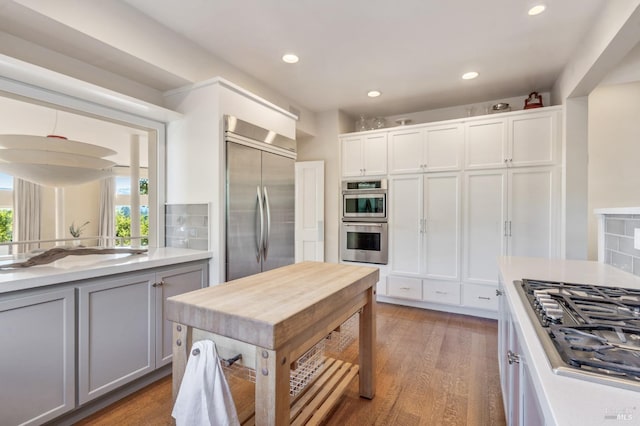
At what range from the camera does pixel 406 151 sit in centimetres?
389

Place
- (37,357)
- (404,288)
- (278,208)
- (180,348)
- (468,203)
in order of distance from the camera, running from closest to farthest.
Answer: (180,348) → (37,357) → (278,208) → (468,203) → (404,288)

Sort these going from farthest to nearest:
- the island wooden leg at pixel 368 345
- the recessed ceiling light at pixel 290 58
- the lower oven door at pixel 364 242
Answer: the lower oven door at pixel 364 242 → the recessed ceiling light at pixel 290 58 → the island wooden leg at pixel 368 345

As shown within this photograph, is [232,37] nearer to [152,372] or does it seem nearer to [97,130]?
[97,130]

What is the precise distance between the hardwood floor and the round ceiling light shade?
159 centimetres

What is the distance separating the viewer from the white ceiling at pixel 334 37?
77.8 inches

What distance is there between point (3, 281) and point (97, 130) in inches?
53.2

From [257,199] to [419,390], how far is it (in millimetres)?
2060

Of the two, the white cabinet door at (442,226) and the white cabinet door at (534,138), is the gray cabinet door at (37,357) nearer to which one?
the white cabinet door at (442,226)

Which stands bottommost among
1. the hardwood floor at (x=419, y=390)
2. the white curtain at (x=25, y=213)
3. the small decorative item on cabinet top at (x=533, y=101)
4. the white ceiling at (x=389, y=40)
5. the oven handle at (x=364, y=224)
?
the hardwood floor at (x=419, y=390)

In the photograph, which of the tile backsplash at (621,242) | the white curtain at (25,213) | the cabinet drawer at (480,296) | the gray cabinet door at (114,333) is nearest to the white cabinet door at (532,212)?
the cabinet drawer at (480,296)

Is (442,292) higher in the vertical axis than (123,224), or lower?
lower

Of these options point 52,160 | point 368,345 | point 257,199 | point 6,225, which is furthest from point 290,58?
point 368,345

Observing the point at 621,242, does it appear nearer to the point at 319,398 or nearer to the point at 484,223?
the point at 484,223

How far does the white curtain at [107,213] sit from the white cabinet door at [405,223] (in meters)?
3.09
